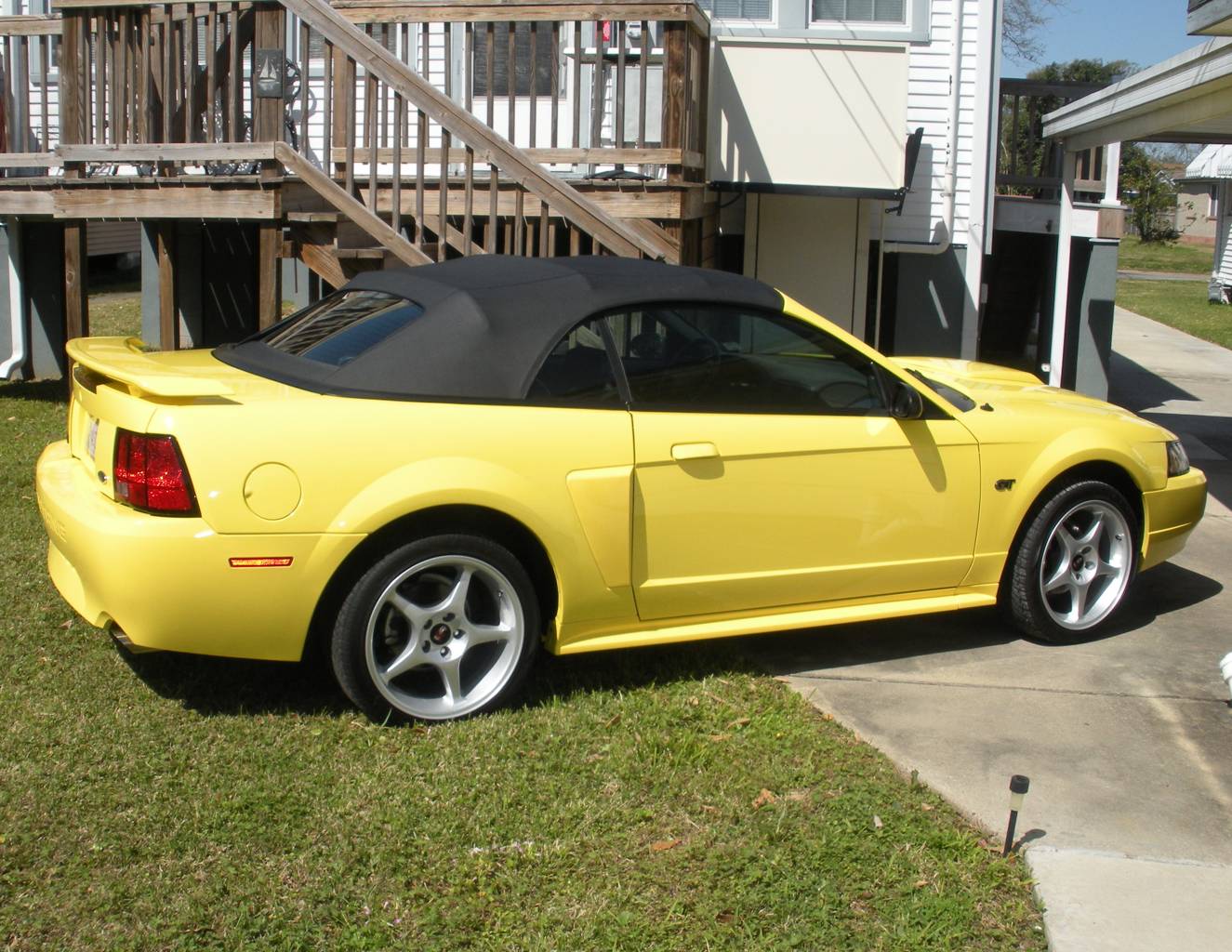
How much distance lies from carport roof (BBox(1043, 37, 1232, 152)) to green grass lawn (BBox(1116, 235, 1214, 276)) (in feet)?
75.0

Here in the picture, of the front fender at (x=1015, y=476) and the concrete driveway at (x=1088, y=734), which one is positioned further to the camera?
the front fender at (x=1015, y=476)

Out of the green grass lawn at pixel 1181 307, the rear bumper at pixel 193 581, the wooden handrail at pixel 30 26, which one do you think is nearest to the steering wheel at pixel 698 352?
the rear bumper at pixel 193 581

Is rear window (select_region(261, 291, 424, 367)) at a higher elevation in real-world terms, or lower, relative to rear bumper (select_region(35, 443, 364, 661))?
higher

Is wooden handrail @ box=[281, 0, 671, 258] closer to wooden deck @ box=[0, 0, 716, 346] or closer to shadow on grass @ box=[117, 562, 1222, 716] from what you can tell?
wooden deck @ box=[0, 0, 716, 346]

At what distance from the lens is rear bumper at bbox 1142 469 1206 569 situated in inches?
228

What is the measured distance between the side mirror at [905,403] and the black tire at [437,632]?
5.12ft

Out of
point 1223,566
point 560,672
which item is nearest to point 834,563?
point 560,672

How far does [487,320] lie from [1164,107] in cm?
584

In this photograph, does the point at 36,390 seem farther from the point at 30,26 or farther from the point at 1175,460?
the point at 1175,460

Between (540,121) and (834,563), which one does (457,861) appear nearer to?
(834,563)

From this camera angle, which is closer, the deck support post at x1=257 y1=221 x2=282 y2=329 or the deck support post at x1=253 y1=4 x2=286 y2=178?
the deck support post at x1=257 y1=221 x2=282 y2=329

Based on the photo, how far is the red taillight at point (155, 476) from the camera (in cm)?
414

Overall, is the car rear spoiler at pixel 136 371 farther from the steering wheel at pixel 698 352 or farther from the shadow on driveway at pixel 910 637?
the shadow on driveway at pixel 910 637

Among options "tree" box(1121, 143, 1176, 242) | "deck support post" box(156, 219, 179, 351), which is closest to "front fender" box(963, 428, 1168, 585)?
"deck support post" box(156, 219, 179, 351)
